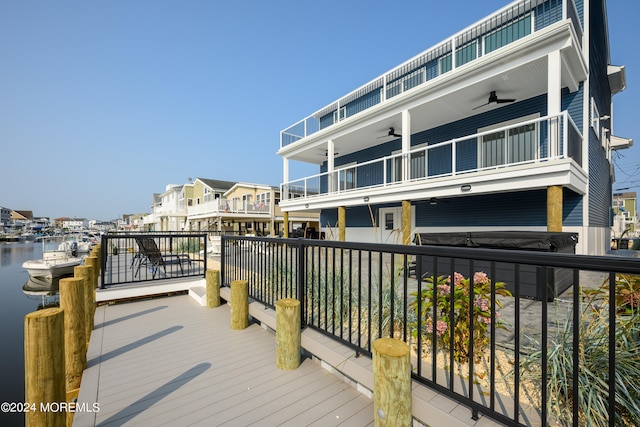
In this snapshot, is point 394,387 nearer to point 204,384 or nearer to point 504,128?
point 204,384

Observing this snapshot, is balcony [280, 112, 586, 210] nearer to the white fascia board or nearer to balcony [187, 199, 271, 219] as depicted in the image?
the white fascia board

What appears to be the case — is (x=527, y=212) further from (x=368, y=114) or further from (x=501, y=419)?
(x=501, y=419)

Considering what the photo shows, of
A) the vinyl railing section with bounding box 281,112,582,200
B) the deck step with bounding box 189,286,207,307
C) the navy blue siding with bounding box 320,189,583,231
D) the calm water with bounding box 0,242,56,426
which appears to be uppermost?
the vinyl railing section with bounding box 281,112,582,200

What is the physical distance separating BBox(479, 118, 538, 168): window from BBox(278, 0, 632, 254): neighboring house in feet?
0.11

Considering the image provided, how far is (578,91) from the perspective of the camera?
27.1 feet

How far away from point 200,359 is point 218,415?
115 cm

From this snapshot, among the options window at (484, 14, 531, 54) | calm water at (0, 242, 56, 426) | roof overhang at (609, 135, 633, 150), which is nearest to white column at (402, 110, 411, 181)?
window at (484, 14, 531, 54)

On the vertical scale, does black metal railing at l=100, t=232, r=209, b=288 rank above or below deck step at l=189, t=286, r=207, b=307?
above

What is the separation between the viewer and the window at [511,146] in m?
8.41

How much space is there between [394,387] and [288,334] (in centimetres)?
139

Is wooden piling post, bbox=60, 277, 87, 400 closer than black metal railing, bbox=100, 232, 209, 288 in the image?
Yes

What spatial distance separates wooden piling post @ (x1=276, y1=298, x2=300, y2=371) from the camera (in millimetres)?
2814

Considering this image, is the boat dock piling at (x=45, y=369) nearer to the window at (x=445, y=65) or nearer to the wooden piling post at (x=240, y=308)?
the wooden piling post at (x=240, y=308)

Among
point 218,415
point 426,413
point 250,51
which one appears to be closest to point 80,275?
point 218,415
